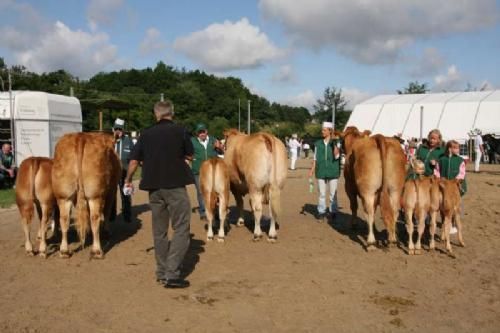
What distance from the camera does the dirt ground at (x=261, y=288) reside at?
4.61 metres

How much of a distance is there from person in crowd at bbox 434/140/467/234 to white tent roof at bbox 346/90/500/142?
98.1 feet

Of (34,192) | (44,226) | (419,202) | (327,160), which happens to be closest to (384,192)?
(419,202)

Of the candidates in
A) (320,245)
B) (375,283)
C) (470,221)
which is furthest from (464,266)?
(470,221)

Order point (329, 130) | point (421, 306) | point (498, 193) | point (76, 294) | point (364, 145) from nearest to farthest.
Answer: point (421, 306), point (76, 294), point (364, 145), point (329, 130), point (498, 193)

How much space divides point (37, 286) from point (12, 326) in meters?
1.31

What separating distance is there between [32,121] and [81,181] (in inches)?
459

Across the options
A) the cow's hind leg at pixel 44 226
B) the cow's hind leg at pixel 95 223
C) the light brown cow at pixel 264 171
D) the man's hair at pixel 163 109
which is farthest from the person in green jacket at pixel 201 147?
the man's hair at pixel 163 109

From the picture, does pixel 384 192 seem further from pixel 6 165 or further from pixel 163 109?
pixel 6 165

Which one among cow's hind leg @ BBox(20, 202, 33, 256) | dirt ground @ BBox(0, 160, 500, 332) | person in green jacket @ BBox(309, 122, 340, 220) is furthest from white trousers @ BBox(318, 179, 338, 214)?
cow's hind leg @ BBox(20, 202, 33, 256)

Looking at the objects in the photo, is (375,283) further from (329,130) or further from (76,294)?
(329,130)

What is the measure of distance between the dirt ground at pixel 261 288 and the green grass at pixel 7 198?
4075mm

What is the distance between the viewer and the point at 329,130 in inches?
392

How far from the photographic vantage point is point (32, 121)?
56.2ft

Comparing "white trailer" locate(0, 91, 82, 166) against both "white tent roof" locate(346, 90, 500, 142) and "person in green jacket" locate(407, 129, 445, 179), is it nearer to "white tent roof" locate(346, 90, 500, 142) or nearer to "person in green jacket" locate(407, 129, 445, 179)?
"person in green jacket" locate(407, 129, 445, 179)
